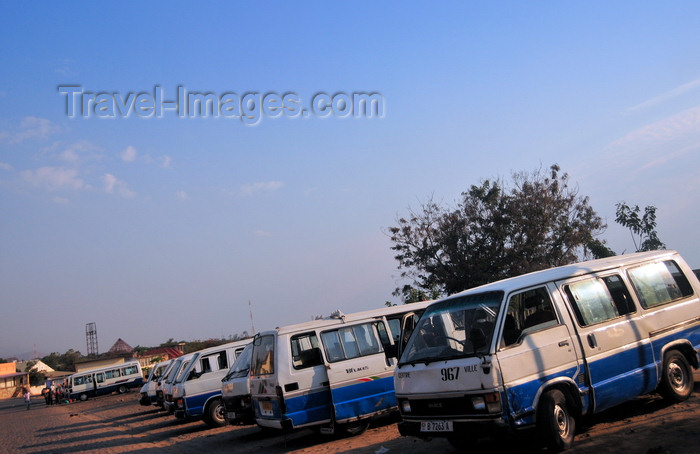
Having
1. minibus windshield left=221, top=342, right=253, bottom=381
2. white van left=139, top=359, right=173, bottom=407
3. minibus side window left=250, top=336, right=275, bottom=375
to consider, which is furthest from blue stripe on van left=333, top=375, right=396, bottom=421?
white van left=139, top=359, right=173, bottom=407

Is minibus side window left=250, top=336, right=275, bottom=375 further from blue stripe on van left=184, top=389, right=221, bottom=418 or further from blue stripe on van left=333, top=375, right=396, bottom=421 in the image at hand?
blue stripe on van left=184, top=389, right=221, bottom=418

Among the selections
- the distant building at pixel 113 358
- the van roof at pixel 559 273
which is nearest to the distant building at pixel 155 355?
the distant building at pixel 113 358

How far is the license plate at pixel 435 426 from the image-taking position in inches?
275

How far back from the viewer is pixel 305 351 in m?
10.7

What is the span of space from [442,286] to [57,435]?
61.6 feet

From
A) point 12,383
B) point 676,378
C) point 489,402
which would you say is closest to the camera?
point 489,402

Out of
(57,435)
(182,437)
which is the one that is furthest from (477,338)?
(57,435)

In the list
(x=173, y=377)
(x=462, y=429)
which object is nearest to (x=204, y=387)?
(x=173, y=377)

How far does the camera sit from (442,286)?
→ 101 ft

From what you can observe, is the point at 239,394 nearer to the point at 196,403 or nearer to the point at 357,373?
the point at 357,373

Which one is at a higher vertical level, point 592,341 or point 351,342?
point 592,341

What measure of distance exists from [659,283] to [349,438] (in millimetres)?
5945

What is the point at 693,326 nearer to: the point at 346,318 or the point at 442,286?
the point at 346,318

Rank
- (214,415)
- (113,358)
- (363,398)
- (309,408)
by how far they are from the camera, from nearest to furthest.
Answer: (309,408)
(363,398)
(214,415)
(113,358)
